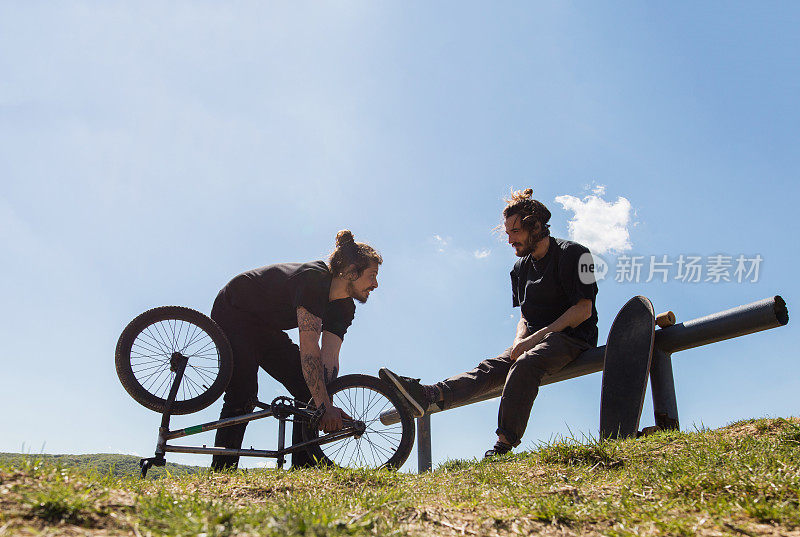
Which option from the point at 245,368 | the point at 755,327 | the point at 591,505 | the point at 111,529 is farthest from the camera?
the point at 245,368

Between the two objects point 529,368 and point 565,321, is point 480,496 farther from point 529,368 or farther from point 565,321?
point 565,321

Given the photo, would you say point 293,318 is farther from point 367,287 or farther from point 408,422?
point 408,422

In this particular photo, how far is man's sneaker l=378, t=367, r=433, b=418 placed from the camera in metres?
5.04

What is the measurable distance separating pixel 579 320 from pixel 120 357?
4.17 metres

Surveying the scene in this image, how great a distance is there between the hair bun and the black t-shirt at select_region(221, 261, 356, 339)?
248 mm

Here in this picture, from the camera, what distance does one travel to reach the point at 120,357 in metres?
5.04

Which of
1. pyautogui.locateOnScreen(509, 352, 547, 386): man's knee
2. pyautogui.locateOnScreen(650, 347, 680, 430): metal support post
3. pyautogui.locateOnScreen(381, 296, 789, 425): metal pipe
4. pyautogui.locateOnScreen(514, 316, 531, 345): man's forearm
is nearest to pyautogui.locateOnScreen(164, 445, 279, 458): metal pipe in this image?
pyautogui.locateOnScreen(381, 296, 789, 425): metal pipe

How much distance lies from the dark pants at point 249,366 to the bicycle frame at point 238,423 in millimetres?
105

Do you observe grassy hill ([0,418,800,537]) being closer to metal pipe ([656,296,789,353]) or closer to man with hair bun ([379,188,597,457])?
man with hair bun ([379,188,597,457])

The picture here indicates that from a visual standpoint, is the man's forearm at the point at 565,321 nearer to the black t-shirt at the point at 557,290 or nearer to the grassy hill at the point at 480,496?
the black t-shirt at the point at 557,290

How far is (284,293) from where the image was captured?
530 cm

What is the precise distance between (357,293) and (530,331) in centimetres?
173

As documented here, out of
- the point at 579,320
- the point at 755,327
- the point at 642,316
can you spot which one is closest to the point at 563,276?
the point at 579,320

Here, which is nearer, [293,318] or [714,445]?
[714,445]
